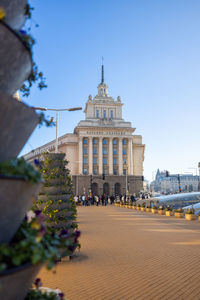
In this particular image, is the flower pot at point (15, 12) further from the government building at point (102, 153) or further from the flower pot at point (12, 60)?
the government building at point (102, 153)

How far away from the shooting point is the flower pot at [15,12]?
8.06ft

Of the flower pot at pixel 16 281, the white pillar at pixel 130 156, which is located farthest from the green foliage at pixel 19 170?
the white pillar at pixel 130 156

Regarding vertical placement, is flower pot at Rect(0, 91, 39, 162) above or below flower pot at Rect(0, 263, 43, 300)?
above

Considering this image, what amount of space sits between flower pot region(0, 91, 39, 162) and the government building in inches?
2988

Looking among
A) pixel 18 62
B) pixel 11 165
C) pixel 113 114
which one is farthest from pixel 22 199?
pixel 113 114

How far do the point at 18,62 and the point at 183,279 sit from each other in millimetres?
6467

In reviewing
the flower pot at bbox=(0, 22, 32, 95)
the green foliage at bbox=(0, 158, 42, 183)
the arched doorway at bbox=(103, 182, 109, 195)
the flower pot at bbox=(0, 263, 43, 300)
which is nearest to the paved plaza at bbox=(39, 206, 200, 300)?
the flower pot at bbox=(0, 263, 43, 300)

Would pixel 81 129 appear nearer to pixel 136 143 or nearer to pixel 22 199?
pixel 136 143

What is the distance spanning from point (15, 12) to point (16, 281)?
248cm

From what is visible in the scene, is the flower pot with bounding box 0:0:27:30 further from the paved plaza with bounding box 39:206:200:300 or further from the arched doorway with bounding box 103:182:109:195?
the arched doorway with bounding box 103:182:109:195

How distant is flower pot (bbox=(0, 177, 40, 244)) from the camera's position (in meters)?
2.15

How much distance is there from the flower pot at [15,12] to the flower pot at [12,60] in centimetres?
23

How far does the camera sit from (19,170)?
2.17 m

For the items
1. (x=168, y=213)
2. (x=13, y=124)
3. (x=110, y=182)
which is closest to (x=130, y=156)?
(x=110, y=182)
